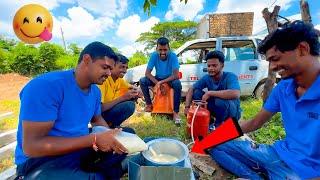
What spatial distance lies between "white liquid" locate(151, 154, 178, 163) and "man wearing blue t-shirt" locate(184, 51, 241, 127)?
64.6 inches

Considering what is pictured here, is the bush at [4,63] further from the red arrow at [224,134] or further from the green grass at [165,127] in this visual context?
the red arrow at [224,134]

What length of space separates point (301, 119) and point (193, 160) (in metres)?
1.29

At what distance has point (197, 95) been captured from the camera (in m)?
4.13

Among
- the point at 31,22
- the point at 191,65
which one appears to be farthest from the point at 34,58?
the point at 191,65

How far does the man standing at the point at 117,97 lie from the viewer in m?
3.56

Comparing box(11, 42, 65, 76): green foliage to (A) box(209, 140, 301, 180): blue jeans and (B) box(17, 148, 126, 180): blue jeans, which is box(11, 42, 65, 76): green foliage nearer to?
(A) box(209, 140, 301, 180): blue jeans

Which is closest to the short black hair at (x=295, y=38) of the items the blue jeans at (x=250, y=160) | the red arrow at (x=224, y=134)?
the red arrow at (x=224, y=134)

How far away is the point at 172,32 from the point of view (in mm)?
29125

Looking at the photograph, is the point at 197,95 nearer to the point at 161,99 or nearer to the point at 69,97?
the point at 161,99

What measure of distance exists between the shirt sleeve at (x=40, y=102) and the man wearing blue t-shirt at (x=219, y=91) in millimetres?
2255

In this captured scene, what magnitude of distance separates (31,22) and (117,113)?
12.1 feet

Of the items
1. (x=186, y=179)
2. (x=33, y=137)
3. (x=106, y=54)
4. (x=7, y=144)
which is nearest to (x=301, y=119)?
(x=186, y=179)

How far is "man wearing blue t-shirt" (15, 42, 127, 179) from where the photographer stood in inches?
70.1

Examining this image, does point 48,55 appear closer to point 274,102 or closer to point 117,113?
point 117,113
